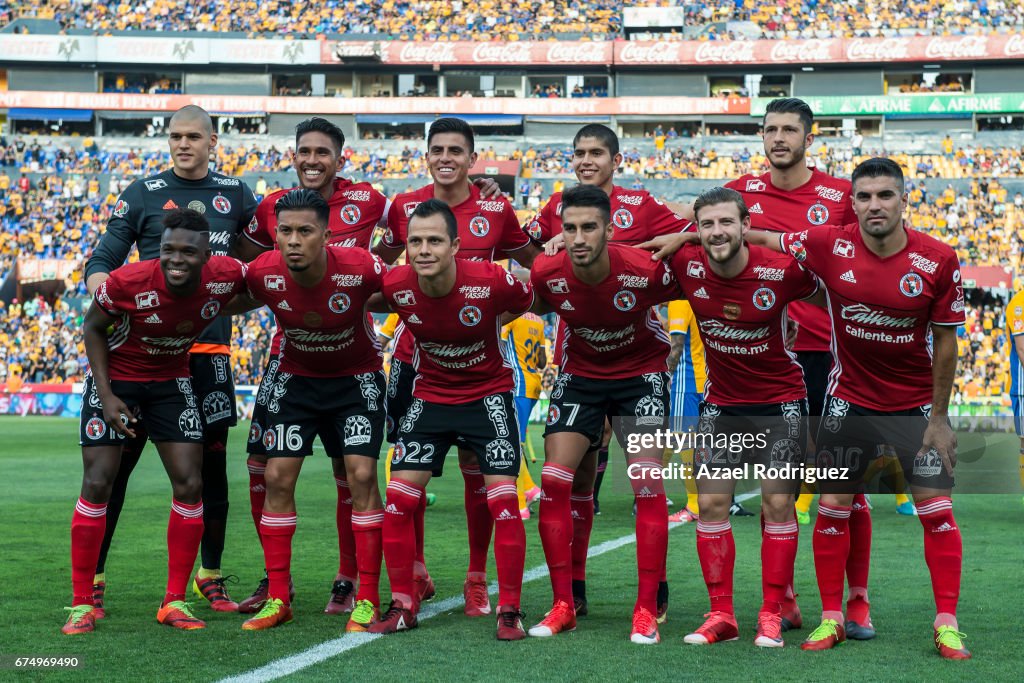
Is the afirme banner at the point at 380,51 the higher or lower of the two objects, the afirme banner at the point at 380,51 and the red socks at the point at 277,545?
the higher

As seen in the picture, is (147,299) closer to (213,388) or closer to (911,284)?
(213,388)

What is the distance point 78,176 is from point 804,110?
41917 mm

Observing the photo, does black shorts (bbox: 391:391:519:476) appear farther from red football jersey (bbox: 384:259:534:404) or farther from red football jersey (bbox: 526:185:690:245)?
red football jersey (bbox: 526:185:690:245)

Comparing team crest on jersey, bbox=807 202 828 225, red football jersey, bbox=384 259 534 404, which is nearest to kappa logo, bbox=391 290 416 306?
red football jersey, bbox=384 259 534 404

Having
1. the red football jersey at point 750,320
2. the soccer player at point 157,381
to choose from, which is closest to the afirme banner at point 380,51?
the red football jersey at point 750,320

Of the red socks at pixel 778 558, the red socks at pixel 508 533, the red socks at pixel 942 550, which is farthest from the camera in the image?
the red socks at pixel 508 533

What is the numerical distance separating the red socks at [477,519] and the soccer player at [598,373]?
590 millimetres

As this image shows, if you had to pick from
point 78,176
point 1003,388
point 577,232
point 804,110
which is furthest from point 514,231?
point 78,176

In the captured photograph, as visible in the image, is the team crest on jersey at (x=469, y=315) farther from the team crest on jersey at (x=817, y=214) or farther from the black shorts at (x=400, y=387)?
the team crest on jersey at (x=817, y=214)

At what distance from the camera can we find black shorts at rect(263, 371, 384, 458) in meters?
6.12

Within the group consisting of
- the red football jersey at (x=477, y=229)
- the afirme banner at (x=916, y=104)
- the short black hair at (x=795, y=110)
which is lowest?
the red football jersey at (x=477, y=229)

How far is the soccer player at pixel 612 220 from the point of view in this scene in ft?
20.9

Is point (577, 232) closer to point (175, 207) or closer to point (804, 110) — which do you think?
point (804, 110)

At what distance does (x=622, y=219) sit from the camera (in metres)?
6.66
